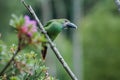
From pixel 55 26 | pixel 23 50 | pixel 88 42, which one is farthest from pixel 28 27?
pixel 88 42

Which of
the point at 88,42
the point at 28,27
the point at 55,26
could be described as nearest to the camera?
the point at 28,27

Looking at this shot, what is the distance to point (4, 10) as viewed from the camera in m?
38.4

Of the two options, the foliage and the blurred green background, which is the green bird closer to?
the foliage

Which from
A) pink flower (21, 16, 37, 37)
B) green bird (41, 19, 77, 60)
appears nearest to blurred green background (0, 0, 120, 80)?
green bird (41, 19, 77, 60)

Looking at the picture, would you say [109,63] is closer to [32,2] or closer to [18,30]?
[32,2]

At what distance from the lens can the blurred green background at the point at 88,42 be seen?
29.6 m

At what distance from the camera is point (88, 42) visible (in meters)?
31.6

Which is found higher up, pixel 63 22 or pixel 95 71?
pixel 63 22

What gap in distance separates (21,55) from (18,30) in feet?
1.48

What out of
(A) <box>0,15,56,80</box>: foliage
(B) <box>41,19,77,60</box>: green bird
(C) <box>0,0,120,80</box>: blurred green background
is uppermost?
(A) <box>0,15,56,80</box>: foliage

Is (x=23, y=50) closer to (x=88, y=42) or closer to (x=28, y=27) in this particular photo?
(x=28, y=27)

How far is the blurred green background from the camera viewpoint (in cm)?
2964

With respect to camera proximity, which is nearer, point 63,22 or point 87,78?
point 63,22

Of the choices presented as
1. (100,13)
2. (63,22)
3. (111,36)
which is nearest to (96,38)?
(111,36)
